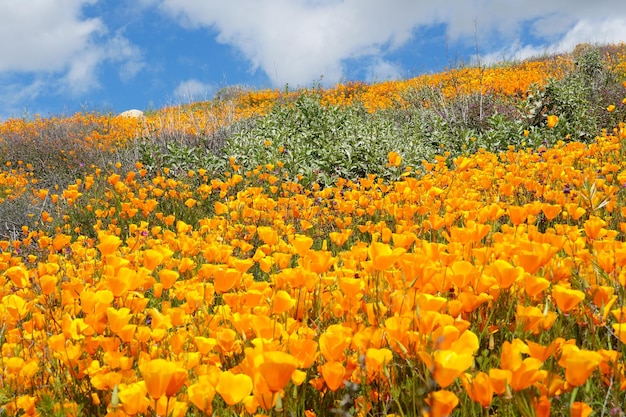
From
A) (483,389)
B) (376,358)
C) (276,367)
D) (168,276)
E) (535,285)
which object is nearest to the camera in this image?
(276,367)

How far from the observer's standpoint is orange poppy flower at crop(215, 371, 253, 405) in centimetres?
113

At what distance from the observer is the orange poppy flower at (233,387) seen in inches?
44.4

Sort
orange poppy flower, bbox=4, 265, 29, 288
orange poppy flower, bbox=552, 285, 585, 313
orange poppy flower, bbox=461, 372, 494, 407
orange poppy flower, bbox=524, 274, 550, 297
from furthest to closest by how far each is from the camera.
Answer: orange poppy flower, bbox=4, 265, 29, 288
orange poppy flower, bbox=524, 274, 550, 297
orange poppy flower, bbox=552, 285, 585, 313
orange poppy flower, bbox=461, 372, 494, 407

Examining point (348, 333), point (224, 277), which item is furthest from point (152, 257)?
point (348, 333)

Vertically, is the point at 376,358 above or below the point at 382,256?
below

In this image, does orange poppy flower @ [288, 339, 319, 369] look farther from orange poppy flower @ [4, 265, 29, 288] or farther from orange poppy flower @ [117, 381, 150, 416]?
orange poppy flower @ [4, 265, 29, 288]

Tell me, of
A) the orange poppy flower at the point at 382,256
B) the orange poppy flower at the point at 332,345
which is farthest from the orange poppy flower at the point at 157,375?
the orange poppy flower at the point at 382,256

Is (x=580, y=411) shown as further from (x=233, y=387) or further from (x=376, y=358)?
(x=233, y=387)

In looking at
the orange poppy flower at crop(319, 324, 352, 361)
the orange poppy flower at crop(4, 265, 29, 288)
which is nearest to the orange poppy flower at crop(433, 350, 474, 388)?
the orange poppy flower at crop(319, 324, 352, 361)

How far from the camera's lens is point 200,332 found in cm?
218

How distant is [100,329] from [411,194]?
369 cm

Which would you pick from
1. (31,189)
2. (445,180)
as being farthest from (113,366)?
(31,189)

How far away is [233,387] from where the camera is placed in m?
1.14

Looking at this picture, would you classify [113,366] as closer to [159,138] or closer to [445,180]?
[445,180]
